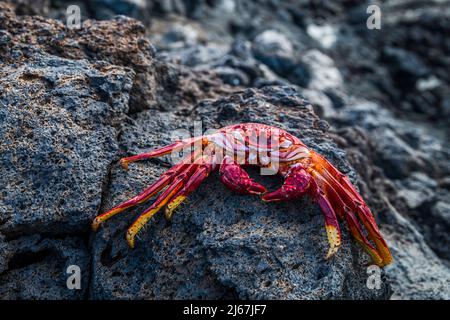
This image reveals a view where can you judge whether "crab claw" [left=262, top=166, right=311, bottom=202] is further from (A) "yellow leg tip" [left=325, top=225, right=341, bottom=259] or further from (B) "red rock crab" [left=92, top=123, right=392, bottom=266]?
(A) "yellow leg tip" [left=325, top=225, right=341, bottom=259]

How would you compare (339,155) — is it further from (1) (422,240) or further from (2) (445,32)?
(2) (445,32)

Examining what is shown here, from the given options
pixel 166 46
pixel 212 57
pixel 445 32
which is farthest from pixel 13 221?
pixel 445 32

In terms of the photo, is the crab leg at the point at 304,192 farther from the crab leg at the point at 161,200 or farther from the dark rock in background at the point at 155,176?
the crab leg at the point at 161,200

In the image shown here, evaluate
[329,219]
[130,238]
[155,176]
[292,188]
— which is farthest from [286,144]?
[130,238]

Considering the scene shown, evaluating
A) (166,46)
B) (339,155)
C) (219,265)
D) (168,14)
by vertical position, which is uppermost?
(168,14)

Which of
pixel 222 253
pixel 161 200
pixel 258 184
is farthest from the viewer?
pixel 258 184
